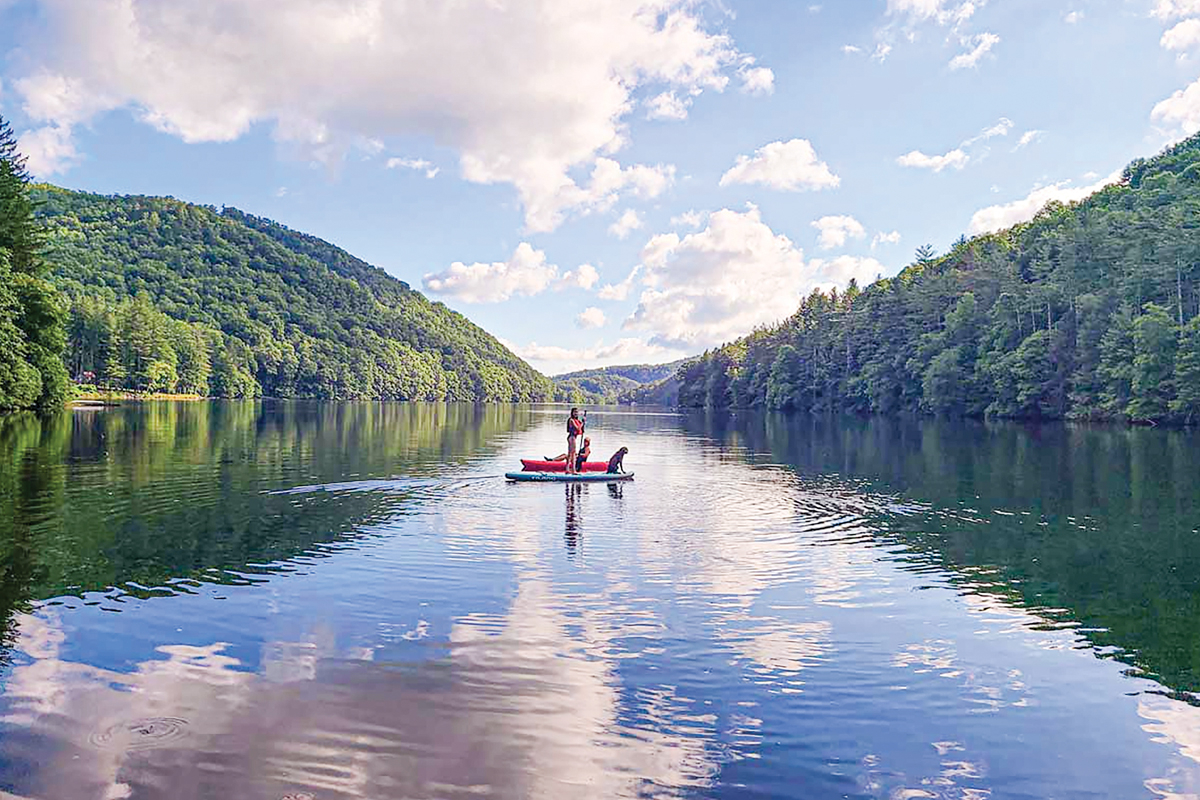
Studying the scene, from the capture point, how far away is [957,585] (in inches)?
653

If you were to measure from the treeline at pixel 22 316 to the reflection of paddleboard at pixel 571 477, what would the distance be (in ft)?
160

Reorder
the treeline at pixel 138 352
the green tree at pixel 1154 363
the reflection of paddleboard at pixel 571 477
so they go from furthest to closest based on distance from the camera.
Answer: the treeline at pixel 138 352
the green tree at pixel 1154 363
the reflection of paddleboard at pixel 571 477

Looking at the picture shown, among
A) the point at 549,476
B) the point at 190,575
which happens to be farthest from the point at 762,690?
the point at 549,476

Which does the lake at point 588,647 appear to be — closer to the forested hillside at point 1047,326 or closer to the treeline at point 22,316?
the treeline at point 22,316

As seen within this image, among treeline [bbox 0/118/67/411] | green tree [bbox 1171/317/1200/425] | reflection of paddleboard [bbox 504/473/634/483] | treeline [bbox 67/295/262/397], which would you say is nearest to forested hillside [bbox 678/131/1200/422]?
green tree [bbox 1171/317/1200/425]

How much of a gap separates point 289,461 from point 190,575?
76.7 feet

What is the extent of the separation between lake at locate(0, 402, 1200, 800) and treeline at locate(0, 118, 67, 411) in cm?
4312

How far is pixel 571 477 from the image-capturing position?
32719 millimetres

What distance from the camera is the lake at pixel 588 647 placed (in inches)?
329

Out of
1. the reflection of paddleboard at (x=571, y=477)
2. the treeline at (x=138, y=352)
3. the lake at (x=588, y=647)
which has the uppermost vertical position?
the treeline at (x=138, y=352)

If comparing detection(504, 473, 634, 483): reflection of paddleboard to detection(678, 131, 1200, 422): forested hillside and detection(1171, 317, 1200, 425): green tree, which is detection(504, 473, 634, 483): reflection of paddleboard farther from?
detection(678, 131, 1200, 422): forested hillside

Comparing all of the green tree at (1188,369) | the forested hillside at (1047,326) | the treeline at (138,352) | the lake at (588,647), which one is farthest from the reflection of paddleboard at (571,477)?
the treeline at (138,352)

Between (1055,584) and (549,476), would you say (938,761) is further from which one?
(549,476)

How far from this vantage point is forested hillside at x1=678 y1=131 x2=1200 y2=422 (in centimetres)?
7538
